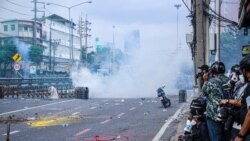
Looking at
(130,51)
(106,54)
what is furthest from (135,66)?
(106,54)

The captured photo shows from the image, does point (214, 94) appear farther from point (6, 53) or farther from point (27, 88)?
point (6, 53)

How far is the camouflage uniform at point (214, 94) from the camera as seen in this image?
23.3 feet

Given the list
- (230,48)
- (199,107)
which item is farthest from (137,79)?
(199,107)

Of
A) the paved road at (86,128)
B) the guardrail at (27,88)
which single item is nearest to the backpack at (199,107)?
the paved road at (86,128)

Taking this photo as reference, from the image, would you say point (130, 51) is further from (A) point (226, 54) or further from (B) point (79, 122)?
(B) point (79, 122)

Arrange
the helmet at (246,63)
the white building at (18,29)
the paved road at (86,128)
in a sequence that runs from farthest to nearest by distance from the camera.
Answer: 1. the white building at (18,29)
2. the paved road at (86,128)
3. the helmet at (246,63)

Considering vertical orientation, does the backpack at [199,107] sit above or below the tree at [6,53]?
below

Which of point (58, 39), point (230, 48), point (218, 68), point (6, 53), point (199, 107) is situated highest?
point (58, 39)

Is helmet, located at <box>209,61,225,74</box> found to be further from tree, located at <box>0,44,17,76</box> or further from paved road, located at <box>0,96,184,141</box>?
tree, located at <box>0,44,17,76</box>

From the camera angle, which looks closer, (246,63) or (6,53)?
(246,63)

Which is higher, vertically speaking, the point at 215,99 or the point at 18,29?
the point at 18,29

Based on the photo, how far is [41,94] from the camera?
112 feet

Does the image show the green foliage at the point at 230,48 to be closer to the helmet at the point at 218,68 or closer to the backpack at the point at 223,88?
the helmet at the point at 218,68

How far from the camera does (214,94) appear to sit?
718 centimetres
